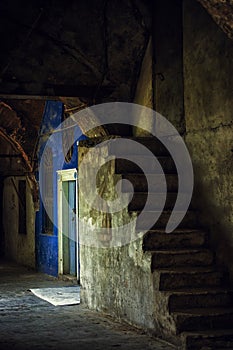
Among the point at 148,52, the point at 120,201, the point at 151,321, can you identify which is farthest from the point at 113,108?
the point at 151,321

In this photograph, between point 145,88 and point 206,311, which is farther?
point 145,88

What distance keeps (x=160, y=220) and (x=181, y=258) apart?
62 centimetres

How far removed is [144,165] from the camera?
856cm

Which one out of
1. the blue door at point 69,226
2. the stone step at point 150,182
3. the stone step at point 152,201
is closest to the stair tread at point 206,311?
the stone step at point 152,201

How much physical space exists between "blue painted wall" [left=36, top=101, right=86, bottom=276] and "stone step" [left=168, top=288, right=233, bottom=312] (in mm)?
5819

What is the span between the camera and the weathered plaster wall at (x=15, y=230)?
1558 cm

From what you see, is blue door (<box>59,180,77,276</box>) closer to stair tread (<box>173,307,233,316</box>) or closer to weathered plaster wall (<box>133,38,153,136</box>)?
weathered plaster wall (<box>133,38,153,136</box>)

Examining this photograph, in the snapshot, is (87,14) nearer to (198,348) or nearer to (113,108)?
(113,108)

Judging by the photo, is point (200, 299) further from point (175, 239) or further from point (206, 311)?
point (175, 239)

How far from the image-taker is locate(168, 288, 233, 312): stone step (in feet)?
22.2

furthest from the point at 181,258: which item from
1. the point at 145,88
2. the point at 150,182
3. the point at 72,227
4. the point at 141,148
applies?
the point at 72,227

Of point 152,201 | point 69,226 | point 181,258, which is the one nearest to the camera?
point 181,258

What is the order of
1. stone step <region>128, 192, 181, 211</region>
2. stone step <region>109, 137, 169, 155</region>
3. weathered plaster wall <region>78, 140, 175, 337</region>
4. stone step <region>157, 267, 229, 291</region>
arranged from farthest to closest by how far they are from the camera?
stone step <region>109, 137, 169, 155</region> < stone step <region>128, 192, 181, 211</region> < weathered plaster wall <region>78, 140, 175, 337</region> < stone step <region>157, 267, 229, 291</region>

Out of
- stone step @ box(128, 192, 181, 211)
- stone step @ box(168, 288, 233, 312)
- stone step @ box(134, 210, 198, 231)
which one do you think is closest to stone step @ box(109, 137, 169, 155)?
stone step @ box(128, 192, 181, 211)
